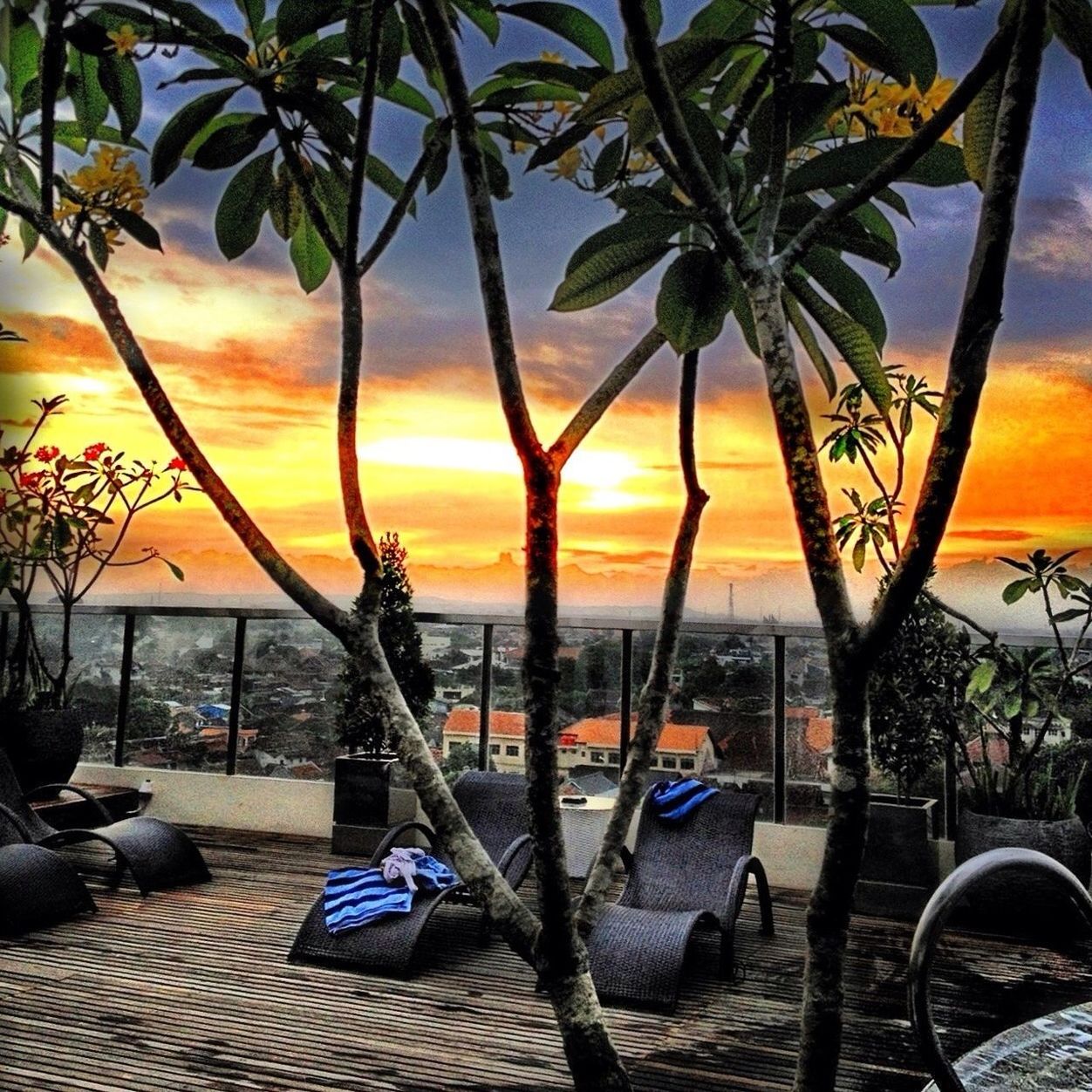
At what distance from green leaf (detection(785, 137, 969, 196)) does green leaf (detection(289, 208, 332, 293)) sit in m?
1.34

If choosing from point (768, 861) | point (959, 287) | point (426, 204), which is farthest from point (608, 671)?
point (426, 204)

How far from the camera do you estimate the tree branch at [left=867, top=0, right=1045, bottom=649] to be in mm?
1102

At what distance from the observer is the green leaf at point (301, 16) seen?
1.84 meters

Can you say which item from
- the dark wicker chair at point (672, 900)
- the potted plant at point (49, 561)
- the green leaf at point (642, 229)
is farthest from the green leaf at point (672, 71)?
the potted plant at point (49, 561)

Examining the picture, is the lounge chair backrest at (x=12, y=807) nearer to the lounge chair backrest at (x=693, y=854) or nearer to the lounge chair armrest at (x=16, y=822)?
the lounge chair armrest at (x=16, y=822)

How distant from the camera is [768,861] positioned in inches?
235

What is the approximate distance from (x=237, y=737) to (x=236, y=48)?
19.5 ft

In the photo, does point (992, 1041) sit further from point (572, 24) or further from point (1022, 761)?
point (1022, 761)

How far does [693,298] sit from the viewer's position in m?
1.65

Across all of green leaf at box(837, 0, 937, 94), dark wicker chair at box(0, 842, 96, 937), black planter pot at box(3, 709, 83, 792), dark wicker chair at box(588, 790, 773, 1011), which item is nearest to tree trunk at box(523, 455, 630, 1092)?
green leaf at box(837, 0, 937, 94)

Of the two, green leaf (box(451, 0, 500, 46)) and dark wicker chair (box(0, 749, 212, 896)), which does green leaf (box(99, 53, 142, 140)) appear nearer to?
green leaf (box(451, 0, 500, 46))

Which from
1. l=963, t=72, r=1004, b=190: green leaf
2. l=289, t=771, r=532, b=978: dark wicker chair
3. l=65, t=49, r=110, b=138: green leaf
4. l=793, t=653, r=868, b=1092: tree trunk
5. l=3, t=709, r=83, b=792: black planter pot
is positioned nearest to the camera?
l=793, t=653, r=868, b=1092: tree trunk

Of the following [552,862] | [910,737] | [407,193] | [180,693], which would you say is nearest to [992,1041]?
[552,862]

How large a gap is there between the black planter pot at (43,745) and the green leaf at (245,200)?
493 cm
